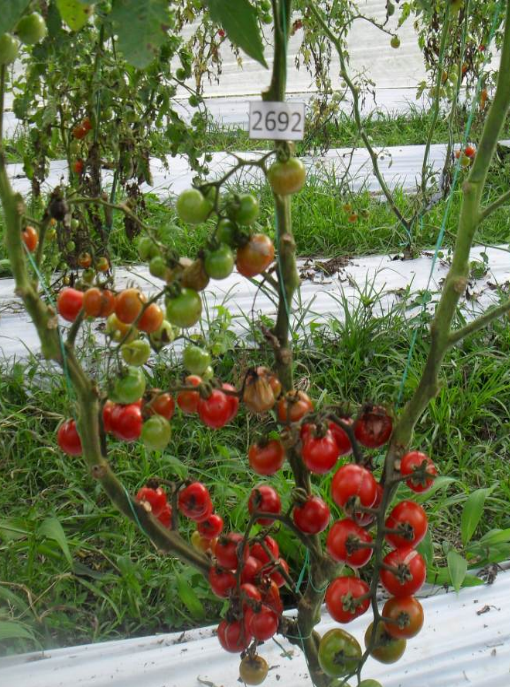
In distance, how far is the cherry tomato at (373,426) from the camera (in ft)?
2.22

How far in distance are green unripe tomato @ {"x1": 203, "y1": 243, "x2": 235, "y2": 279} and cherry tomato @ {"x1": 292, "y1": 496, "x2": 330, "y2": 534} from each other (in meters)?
0.26

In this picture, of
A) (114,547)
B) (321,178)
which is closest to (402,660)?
(114,547)

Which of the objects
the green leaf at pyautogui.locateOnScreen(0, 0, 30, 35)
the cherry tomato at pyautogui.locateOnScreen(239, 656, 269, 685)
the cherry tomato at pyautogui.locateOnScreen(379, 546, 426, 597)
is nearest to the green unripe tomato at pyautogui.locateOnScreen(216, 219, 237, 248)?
the green leaf at pyautogui.locateOnScreen(0, 0, 30, 35)

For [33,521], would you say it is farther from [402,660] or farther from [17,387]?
[402,660]

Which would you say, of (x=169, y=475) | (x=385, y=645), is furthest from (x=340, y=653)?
(x=169, y=475)

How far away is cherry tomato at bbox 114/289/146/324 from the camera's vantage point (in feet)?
2.10

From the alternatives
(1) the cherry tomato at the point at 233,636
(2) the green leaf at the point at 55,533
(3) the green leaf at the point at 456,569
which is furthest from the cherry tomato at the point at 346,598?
(2) the green leaf at the point at 55,533

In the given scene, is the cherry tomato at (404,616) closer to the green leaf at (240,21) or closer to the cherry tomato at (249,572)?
the cherry tomato at (249,572)

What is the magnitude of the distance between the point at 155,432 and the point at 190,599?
2.25 ft

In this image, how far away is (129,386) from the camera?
626 millimetres

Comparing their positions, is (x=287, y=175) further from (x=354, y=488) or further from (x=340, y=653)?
(x=340, y=653)

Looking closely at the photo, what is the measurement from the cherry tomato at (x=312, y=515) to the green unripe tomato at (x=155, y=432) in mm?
160

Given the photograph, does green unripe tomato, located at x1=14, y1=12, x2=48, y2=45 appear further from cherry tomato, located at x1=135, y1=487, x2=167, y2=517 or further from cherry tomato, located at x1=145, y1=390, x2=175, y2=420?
cherry tomato, located at x1=135, y1=487, x2=167, y2=517

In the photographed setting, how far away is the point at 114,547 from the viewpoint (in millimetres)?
1438
